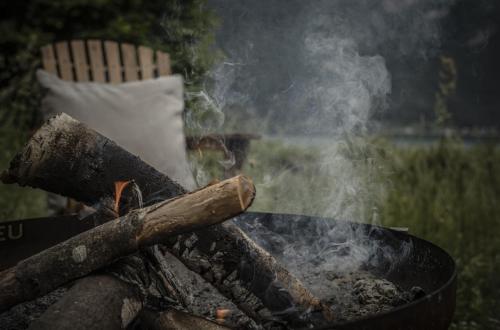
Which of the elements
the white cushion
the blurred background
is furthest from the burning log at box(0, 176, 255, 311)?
the white cushion

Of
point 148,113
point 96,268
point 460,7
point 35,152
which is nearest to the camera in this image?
point 96,268

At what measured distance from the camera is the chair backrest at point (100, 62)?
2.88 m

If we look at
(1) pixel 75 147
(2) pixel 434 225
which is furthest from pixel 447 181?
(1) pixel 75 147

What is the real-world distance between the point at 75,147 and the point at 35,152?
0.32 feet

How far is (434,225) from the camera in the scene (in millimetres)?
2924

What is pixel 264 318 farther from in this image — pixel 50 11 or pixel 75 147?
pixel 50 11

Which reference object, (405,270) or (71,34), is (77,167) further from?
(71,34)

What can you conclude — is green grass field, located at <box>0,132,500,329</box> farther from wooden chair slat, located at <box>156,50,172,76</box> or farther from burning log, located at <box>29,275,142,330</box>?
burning log, located at <box>29,275,142,330</box>

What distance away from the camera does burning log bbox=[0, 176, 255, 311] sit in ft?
3.43

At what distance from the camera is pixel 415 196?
10.5ft

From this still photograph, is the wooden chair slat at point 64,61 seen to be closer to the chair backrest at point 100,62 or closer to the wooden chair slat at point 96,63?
the chair backrest at point 100,62

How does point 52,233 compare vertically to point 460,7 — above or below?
below

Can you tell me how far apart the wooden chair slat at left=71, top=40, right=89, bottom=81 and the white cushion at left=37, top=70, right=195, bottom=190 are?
0.14 m

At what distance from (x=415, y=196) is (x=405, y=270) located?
176 cm
